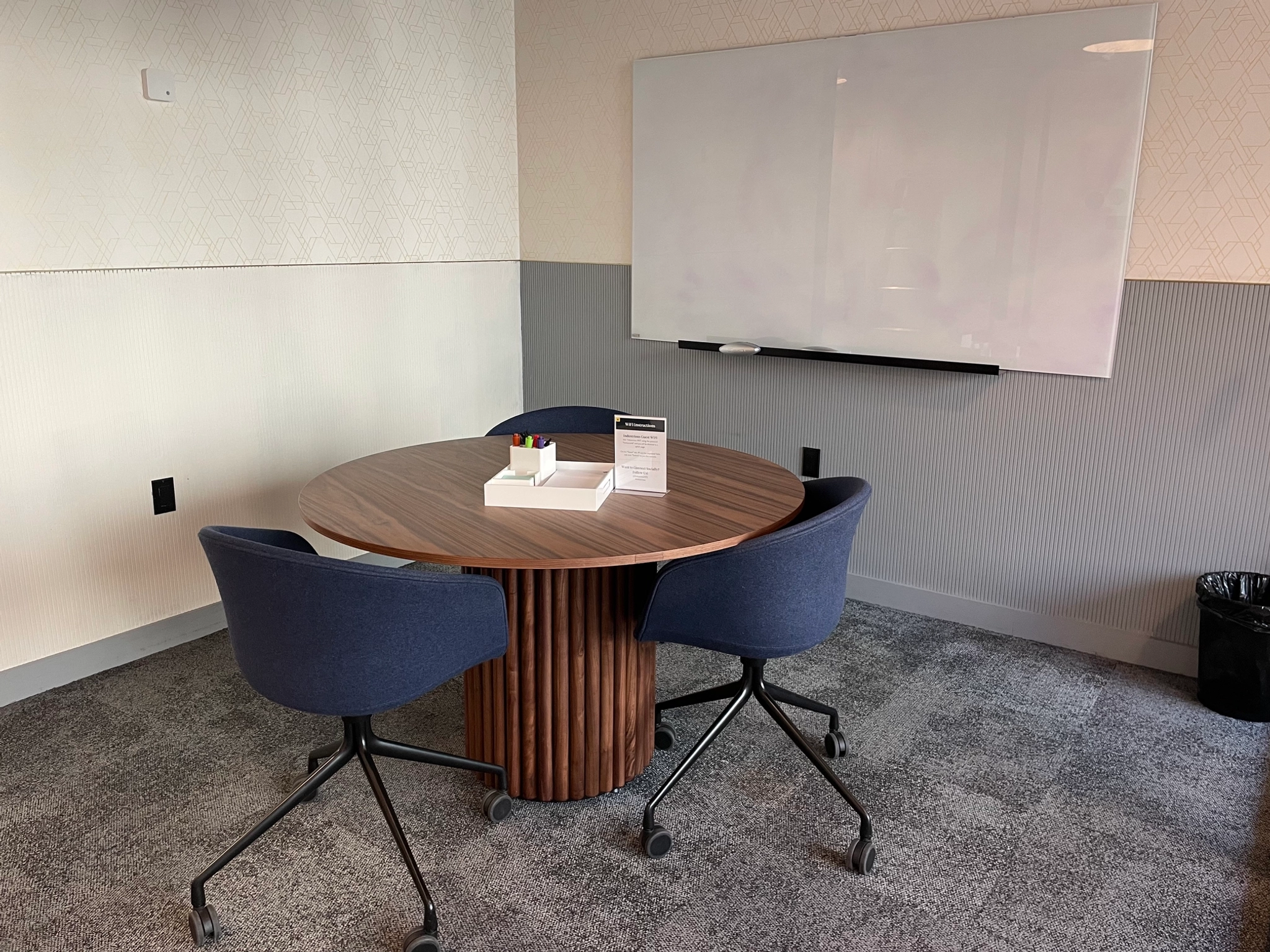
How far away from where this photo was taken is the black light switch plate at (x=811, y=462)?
12.5 feet

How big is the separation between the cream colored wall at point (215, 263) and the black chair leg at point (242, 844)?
140 centimetres

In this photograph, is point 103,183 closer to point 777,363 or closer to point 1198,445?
point 777,363

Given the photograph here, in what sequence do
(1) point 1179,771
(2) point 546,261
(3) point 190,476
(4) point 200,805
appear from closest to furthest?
(4) point 200,805 < (1) point 1179,771 < (3) point 190,476 < (2) point 546,261

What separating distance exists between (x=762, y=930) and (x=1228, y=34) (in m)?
2.74

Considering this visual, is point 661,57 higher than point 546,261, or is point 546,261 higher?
point 661,57

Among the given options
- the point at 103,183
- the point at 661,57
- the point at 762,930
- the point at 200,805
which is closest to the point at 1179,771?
the point at 762,930

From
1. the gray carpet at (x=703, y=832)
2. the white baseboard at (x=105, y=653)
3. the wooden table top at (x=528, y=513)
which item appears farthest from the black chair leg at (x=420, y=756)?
the white baseboard at (x=105, y=653)

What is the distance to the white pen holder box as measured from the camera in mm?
2443

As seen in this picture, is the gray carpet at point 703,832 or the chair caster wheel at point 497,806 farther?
the chair caster wheel at point 497,806

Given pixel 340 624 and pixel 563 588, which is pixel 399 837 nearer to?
pixel 340 624

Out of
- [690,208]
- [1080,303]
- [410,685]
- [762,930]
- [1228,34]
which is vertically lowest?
[762,930]

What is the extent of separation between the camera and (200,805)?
95.6 inches

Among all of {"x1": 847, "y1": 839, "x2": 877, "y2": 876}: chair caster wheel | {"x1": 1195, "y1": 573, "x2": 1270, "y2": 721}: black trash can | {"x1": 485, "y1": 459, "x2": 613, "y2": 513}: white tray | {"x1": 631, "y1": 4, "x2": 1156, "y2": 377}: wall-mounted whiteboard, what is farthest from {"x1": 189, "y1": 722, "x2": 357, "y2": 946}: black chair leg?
{"x1": 1195, "y1": 573, "x2": 1270, "y2": 721}: black trash can

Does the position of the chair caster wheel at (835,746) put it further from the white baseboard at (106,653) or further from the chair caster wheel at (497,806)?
the white baseboard at (106,653)
